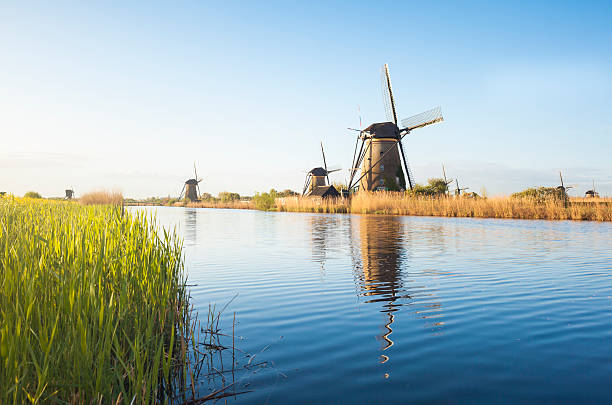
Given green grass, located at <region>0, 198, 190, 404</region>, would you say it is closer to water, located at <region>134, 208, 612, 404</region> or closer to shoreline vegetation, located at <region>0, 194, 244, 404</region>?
shoreline vegetation, located at <region>0, 194, 244, 404</region>

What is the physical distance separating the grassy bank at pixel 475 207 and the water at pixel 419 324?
15.4 metres

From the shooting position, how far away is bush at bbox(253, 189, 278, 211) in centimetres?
4581

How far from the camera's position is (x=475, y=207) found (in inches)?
1030

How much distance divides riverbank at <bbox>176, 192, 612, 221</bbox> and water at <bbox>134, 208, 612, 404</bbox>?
50.4 feet

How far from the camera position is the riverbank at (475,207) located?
22922mm

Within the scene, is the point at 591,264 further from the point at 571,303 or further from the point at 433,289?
the point at 433,289

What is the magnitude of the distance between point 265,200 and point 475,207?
1029 inches

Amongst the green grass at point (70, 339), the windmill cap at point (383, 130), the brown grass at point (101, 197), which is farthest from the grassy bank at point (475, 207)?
the green grass at point (70, 339)

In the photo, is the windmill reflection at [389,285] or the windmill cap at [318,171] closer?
the windmill reflection at [389,285]

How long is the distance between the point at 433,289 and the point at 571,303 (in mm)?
1849

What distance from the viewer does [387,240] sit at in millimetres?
13633

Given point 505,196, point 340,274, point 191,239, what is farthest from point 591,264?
point 505,196

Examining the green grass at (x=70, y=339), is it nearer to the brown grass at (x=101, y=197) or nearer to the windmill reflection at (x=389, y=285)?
the windmill reflection at (x=389, y=285)

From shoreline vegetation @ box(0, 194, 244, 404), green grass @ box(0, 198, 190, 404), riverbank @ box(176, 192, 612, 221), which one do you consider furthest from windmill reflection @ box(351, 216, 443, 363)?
riverbank @ box(176, 192, 612, 221)
